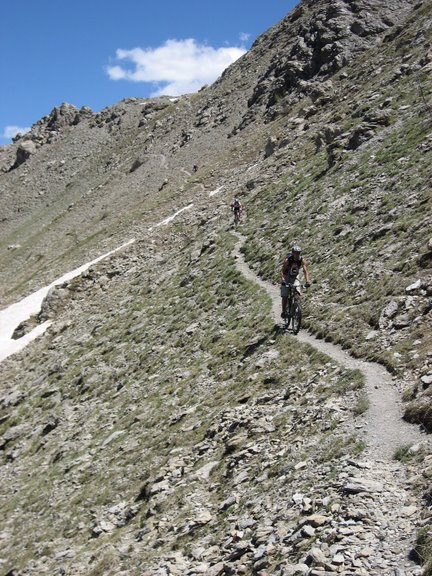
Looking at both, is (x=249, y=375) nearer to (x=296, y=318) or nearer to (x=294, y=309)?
(x=296, y=318)

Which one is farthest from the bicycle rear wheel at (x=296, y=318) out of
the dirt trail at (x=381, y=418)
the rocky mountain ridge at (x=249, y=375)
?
the dirt trail at (x=381, y=418)

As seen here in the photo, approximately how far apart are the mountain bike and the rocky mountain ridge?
58cm

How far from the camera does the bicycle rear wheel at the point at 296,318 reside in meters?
18.2

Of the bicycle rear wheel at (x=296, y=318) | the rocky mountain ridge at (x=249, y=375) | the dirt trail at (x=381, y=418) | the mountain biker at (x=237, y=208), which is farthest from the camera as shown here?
the mountain biker at (x=237, y=208)

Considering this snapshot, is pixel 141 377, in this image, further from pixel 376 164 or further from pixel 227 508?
pixel 376 164

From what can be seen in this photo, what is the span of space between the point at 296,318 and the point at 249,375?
105 inches

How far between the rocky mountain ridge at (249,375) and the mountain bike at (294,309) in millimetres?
583

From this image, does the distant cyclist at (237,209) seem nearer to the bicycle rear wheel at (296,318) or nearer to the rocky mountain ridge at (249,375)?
the rocky mountain ridge at (249,375)

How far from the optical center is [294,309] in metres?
18.6

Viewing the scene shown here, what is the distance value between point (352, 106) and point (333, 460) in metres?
37.4

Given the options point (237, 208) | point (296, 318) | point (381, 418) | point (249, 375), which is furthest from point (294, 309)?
point (237, 208)

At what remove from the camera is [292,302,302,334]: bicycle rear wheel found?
18.2 m

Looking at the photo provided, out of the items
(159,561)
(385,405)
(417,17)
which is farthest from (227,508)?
(417,17)

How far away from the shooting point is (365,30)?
66.9 meters
